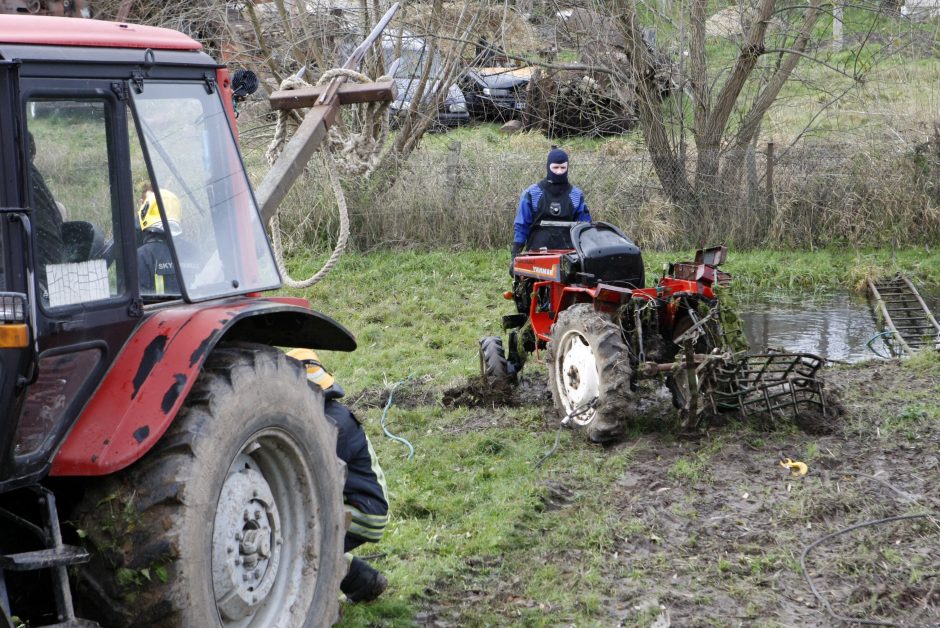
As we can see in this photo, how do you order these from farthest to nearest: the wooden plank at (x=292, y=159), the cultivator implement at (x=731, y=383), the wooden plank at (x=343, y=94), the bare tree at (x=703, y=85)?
the bare tree at (x=703, y=85), the cultivator implement at (x=731, y=383), the wooden plank at (x=343, y=94), the wooden plank at (x=292, y=159)

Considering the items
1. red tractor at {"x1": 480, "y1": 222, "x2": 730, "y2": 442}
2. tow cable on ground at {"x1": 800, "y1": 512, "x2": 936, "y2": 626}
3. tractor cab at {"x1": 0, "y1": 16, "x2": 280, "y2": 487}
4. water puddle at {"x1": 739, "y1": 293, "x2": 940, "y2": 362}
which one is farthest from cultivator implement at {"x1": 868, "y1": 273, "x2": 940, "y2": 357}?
tractor cab at {"x1": 0, "y1": 16, "x2": 280, "y2": 487}

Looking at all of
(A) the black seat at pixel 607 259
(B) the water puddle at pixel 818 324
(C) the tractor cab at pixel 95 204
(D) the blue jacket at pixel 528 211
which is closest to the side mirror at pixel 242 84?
(C) the tractor cab at pixel 95 204

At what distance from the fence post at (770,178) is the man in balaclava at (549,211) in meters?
5.76

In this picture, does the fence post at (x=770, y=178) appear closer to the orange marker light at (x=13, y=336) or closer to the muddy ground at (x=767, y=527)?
the muddy ground at (x=767, y=527)

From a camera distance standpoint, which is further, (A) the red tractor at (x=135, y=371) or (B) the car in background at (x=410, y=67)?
(B) the car in background at (x=410, y=67)

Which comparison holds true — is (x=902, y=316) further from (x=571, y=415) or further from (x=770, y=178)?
(x=571, y=415)

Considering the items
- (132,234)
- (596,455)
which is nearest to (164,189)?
(132,234)

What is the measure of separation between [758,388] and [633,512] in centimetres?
167

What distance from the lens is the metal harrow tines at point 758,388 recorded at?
687 centimetres

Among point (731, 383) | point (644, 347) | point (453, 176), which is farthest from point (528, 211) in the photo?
point (453, 176)

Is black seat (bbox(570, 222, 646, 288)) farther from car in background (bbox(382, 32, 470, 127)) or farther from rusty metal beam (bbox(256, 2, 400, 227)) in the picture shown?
car in background (bbox(382, 32, 470, 127))

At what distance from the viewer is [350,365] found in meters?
9.94

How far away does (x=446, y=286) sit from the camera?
41.8 feet

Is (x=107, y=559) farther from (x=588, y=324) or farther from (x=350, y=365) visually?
(x=350, y=365)
